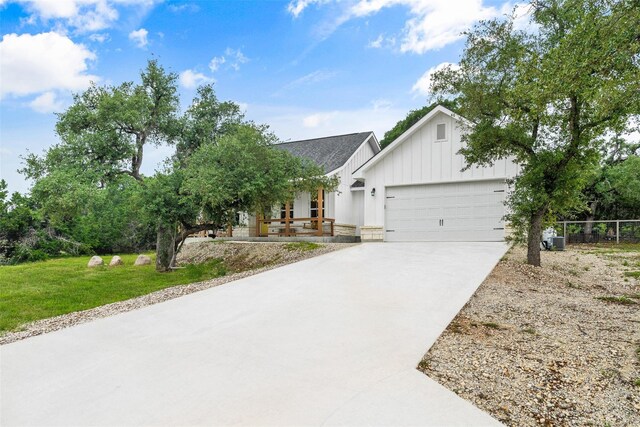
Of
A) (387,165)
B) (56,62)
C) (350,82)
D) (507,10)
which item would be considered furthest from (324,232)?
(56,62)

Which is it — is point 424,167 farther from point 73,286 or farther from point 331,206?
point 73,286

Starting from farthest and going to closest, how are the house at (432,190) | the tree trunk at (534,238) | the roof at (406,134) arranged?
1. the roof at (406,134)
2. the house at (432,190)
3. the tree trunk at (534,238)

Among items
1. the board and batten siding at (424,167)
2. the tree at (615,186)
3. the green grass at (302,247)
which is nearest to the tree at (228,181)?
the green grass at (302,247)

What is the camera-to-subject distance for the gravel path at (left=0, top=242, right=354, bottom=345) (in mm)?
6043

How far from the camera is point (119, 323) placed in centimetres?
520

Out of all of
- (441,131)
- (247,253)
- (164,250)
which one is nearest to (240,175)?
(164,250)

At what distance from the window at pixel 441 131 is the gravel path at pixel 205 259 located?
5511mm

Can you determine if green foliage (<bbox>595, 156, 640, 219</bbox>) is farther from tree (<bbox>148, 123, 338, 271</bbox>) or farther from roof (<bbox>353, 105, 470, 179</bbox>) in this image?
tree (<bbox>148, 123, 338, 271</bbox>)

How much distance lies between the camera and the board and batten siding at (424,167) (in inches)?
541

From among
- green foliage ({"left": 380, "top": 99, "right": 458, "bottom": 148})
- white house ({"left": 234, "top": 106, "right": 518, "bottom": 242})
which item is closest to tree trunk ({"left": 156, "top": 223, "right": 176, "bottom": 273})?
white house ({"left": 234, "top": 106, "right": 518, "bottom": 242})

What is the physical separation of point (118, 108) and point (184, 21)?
4.27m

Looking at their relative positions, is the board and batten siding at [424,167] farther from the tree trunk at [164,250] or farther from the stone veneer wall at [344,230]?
the tree trunk at [164,250]

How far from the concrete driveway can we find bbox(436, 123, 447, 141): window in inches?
351

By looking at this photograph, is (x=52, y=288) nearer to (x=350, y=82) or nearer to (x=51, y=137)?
(x=51, y=137)
